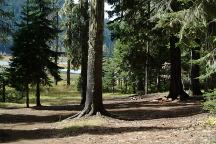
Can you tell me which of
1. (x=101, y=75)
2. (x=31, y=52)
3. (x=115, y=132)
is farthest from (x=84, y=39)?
(x=115, y=132)

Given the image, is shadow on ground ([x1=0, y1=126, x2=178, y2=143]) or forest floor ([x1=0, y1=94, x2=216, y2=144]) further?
shadow on ground ([x1=0, y1=126, x2=178, y2=143])

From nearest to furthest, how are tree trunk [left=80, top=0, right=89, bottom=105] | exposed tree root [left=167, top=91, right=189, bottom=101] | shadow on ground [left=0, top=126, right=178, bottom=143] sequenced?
shadow on ground [left=0, top=126, right=178, bottom=143] < exposed tree root [left=167, top=91, right=189, bottom=101] < tree trunk [left=80, top=0, right=89, bottom=105]

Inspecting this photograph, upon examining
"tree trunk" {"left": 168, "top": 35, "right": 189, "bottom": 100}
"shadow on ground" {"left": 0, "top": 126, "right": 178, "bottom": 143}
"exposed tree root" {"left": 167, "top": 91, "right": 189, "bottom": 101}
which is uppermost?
"tree trunk" {"left": 168, "top": 35, "right": 189, "bottom": 100}

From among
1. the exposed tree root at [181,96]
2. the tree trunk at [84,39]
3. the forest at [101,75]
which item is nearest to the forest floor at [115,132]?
the forest at [101,75]

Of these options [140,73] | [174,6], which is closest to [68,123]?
[174,6]

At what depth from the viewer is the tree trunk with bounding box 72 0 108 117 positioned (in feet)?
59.8

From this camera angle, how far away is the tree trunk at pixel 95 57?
18219mm

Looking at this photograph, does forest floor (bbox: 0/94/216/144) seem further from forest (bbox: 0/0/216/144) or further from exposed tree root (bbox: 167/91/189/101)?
exposed tree root (bbox: 167/91/189/101)

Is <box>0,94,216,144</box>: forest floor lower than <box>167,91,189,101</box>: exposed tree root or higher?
lower

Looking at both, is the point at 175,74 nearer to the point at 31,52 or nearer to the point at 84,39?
the point at 84,39

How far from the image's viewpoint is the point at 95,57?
18.3 metres

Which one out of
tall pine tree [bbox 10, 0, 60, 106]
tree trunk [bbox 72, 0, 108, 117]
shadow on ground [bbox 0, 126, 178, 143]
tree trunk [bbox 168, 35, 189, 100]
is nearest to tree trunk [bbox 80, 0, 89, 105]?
tall pine tree [bbox 10, 0, 60, 106]

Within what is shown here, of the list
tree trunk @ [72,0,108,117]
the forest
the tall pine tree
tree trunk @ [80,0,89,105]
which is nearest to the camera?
the forest

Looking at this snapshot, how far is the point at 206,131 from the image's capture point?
41.4 ft
